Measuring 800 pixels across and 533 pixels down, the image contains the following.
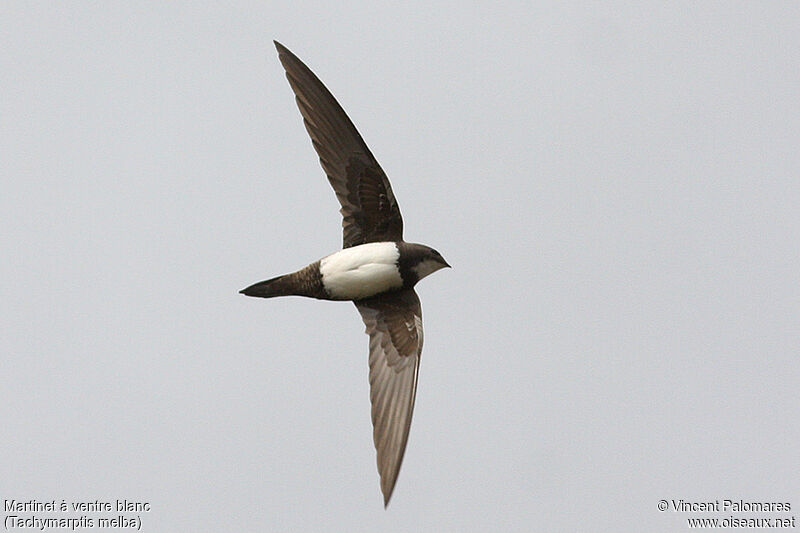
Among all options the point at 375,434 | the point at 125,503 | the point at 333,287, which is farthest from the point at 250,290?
the point at 125,503

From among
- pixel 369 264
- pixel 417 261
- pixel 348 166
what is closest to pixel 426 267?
pixel 417 261

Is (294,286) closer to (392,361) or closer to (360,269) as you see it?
(360,269)

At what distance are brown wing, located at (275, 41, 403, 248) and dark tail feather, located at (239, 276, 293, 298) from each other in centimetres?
62

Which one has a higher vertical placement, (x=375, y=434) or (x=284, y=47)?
(x=284, y=47)

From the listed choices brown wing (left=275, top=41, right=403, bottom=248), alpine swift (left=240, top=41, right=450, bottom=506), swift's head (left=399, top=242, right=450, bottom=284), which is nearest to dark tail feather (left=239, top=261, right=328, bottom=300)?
alpine swift (left=240, top=41, right=450, bottom=506)

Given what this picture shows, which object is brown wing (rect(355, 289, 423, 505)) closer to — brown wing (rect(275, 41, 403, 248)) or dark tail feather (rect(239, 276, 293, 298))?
brown wing (rect(275, 41, 403, 248))

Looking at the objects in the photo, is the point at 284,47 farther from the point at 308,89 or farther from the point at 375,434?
the point at 375,434

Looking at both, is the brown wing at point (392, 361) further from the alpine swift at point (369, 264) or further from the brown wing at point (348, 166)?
the brown wing at point (348, 166)

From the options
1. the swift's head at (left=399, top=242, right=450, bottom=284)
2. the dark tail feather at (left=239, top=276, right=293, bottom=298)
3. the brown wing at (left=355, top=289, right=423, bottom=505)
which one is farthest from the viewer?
the swift's head at (left=399, top=242, right=450, bottom=284)

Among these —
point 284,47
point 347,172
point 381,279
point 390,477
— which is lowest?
point 390,477

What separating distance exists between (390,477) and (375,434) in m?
0.44

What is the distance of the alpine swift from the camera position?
11211 mm

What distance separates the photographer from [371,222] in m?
11.4

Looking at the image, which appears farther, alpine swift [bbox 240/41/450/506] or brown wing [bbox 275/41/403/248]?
brown wing [bbox 275/41/403/248]
